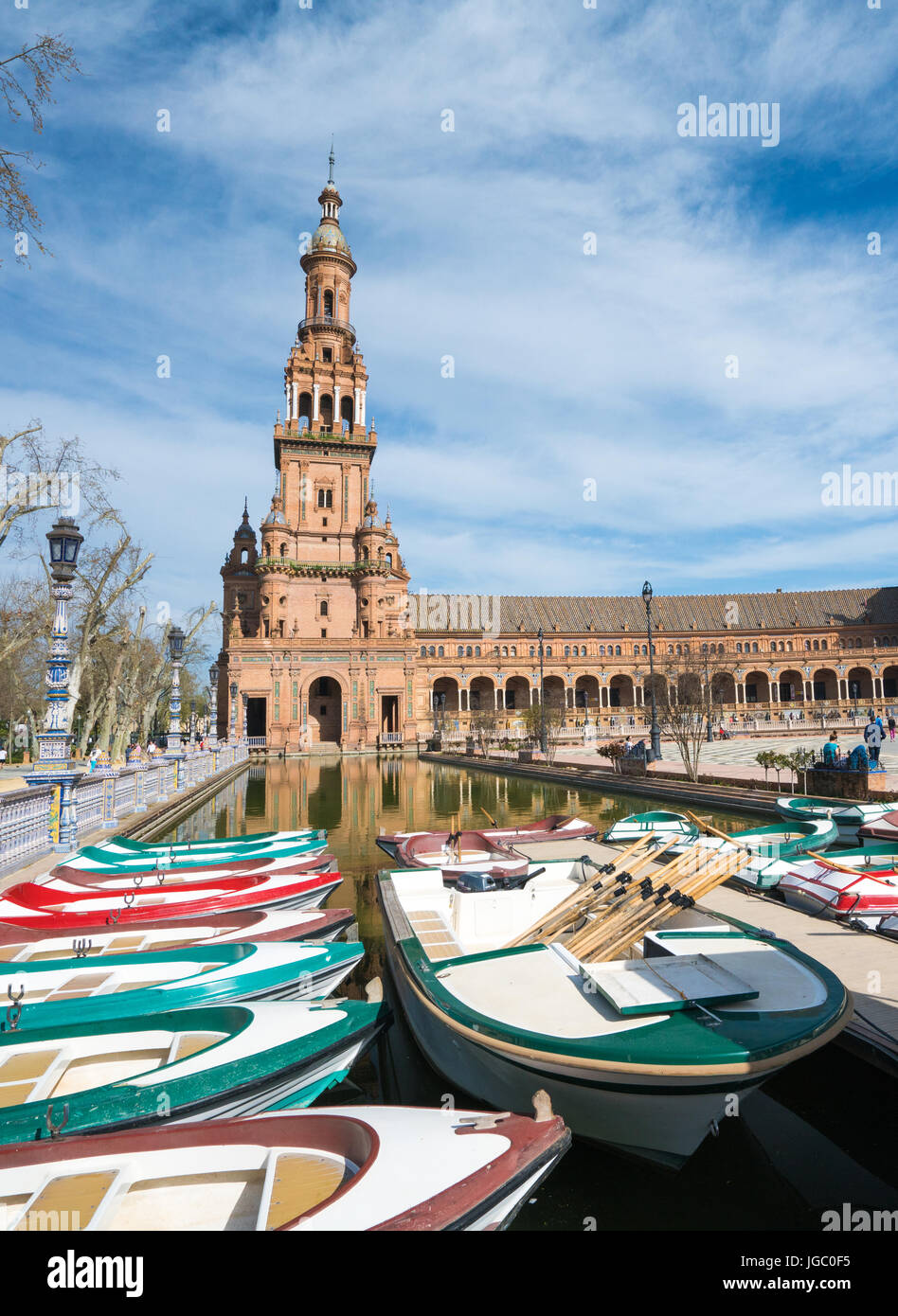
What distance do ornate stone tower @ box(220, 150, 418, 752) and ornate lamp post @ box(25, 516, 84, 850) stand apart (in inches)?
1553

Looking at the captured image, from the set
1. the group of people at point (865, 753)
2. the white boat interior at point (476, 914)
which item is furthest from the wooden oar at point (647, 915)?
the group of people at point (865, 753)

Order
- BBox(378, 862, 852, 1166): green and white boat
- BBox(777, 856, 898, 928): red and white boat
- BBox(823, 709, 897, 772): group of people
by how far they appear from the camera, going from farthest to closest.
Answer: BBox(823, 709, 897, 772): group of people, BBox(777, 856, 898, 928): red and white boat, BBox(378, 862, 852, 1166): green and white boat

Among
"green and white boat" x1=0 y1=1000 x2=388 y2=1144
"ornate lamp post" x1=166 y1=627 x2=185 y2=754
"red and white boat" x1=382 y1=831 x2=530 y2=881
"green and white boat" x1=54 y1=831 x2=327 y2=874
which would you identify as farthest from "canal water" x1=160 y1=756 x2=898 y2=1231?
"ornate lamp post" x1=166 y1=627 x2=185 y2=754

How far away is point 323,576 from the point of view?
189ft

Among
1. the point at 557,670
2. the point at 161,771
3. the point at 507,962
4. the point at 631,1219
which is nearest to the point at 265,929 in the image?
the point at 507,962

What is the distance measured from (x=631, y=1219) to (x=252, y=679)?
2026 inches

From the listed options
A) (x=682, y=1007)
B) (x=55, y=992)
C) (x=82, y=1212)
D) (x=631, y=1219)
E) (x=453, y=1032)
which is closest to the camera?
(x=82, y=1212)

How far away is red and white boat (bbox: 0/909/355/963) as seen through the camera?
670 centimetres

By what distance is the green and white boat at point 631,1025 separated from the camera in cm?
420

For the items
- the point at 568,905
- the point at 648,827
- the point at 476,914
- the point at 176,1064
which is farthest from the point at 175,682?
the point at 176,1064

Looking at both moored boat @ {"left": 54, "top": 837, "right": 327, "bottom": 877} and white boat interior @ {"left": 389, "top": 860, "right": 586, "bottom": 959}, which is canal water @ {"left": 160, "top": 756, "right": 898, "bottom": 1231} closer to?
white boat interior @ {"left": 389, "top": 860, "right": 586, "bottom": 959}

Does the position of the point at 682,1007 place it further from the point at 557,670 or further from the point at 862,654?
the point at 862,654

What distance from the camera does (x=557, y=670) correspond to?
241ft

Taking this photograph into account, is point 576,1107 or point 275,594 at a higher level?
point 275,594
